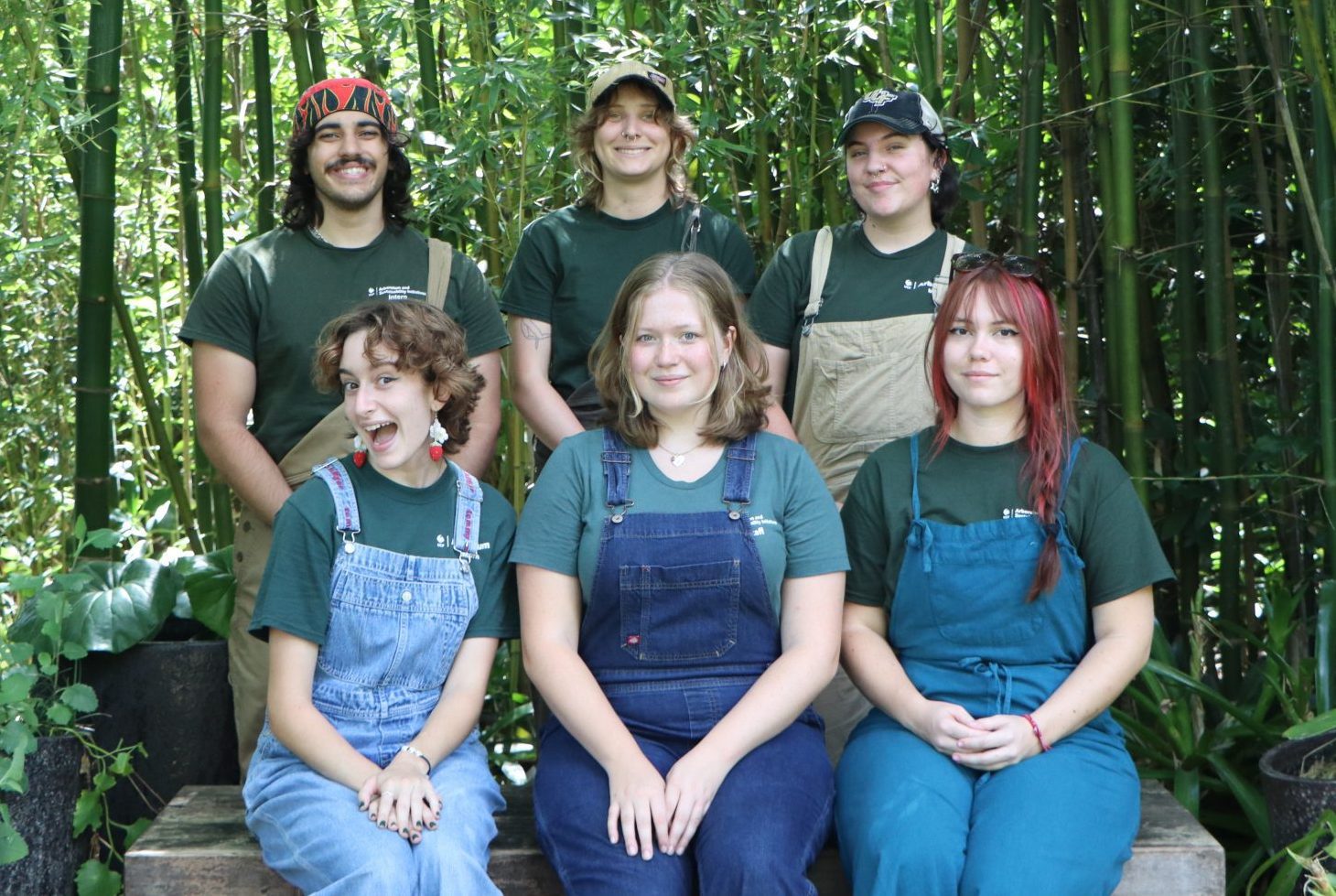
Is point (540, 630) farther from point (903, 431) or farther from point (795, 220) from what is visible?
point (795, 220)

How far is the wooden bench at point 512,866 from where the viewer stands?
7.43 feet

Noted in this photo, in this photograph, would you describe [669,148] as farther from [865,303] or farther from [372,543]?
[372,543]

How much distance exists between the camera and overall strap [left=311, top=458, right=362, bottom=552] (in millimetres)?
2305

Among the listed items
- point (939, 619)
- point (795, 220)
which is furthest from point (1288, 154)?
point (939, 619)

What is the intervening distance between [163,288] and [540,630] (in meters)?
3.36

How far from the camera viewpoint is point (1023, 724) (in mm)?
2174

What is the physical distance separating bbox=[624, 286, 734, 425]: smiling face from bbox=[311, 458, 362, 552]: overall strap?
1.56ft

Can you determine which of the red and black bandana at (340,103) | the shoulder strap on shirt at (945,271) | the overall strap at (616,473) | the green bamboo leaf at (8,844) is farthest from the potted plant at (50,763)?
the shoulder strap on shirt at (945,271)

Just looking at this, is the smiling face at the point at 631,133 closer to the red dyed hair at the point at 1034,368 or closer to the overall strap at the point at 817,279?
the overall strap at the point at 817,279

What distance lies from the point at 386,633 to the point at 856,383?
96 cm

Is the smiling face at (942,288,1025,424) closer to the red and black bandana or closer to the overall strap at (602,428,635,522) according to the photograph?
the overall strap at (602,428,635,522)

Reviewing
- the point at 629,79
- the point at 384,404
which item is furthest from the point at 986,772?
the point at 629,79

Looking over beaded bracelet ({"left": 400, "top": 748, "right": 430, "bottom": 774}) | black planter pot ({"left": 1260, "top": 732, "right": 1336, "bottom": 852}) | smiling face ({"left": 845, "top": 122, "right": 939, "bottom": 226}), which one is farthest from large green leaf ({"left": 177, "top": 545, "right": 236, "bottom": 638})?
black planter pot ({"left": 1260, "top": 732, "right": 1336, "bottom": 852})

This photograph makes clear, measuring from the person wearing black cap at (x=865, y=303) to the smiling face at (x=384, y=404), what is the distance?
72cm
